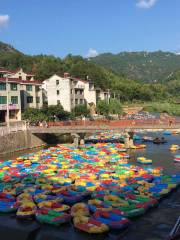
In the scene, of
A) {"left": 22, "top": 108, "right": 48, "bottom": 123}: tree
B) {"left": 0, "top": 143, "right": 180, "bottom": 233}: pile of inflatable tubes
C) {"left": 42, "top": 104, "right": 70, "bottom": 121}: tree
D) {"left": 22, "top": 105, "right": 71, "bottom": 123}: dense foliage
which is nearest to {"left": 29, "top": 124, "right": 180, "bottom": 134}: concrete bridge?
{"left": 22, "top": 108, "right": 48, "bottom": 123}: tree


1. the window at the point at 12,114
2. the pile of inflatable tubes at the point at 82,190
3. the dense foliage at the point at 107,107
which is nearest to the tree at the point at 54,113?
the window at the point at 12,114

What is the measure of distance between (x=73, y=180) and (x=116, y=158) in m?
12.3

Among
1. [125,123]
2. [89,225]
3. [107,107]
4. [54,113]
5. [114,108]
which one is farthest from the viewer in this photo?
[114,108]

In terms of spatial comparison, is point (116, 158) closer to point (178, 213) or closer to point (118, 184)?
point (118, 184)

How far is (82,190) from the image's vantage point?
1308 inches

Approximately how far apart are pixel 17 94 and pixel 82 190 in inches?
1681

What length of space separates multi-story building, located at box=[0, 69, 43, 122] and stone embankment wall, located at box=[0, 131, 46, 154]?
637cm

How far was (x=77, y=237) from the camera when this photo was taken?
24.3 meters

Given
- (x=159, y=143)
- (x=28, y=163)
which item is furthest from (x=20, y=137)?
(x=159, y=143)

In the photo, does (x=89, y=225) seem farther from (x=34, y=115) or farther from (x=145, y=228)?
(x=34, y=115)

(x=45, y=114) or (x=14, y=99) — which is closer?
(x=14, y=99)

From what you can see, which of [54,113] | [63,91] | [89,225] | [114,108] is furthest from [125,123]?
[114,108]

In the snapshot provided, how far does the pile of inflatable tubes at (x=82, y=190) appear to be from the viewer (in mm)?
26344

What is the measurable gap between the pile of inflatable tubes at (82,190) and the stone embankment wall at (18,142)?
8198 mm
